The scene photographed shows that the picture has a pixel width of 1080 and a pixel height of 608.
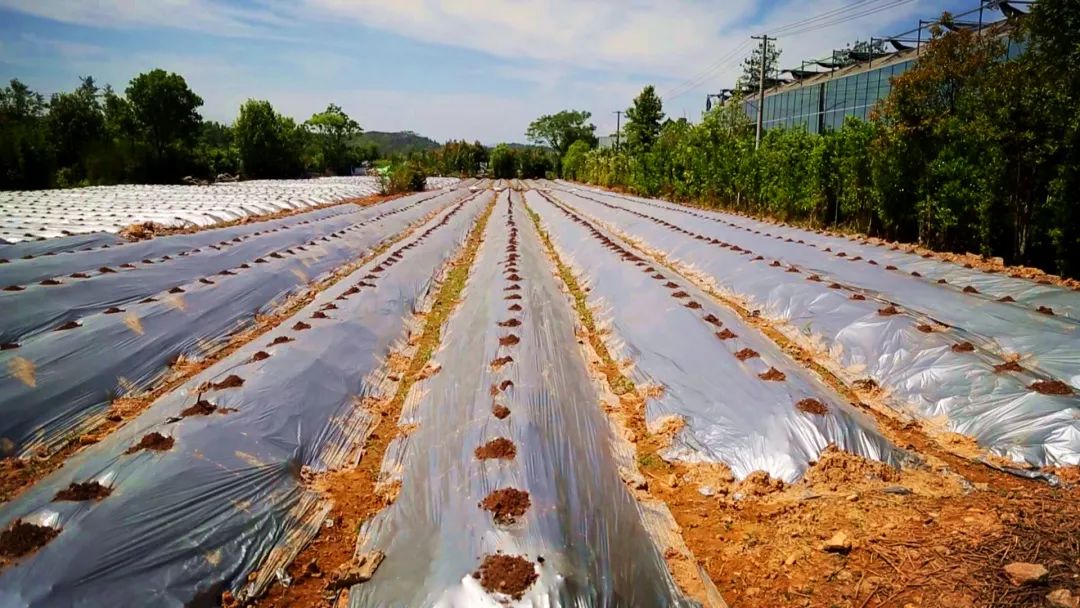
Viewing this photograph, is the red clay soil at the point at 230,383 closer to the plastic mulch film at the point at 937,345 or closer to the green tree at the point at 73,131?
the plastic mulch film at the point at 937,345

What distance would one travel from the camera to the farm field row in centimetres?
351

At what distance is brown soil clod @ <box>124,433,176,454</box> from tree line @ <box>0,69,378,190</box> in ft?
143

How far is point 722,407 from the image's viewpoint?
19.3ft

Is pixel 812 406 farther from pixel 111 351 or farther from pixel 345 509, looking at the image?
pixel 111 351

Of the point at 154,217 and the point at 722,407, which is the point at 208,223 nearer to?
the point at 154,217

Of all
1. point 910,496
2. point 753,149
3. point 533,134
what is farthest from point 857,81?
point 533,134

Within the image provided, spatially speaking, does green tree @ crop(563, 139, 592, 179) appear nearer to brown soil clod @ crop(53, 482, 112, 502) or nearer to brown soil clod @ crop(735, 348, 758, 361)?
brown soil clod @ crop(735, 348, 758, 361)

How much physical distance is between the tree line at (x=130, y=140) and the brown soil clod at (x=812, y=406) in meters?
47.1

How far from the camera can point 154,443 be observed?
449 centimetres

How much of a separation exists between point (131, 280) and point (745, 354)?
10.4 meters

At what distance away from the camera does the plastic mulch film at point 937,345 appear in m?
5.21

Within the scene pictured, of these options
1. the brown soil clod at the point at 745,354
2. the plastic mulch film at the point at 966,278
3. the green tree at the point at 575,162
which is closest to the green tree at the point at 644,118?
the green tree at the point at 575,162

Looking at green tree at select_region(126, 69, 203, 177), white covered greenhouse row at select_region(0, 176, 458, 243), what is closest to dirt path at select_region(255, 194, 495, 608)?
white covered greenhouse row at select_region(0, 176, 458, 243)

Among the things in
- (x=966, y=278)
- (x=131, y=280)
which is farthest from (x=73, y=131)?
(x=966, y=278)
